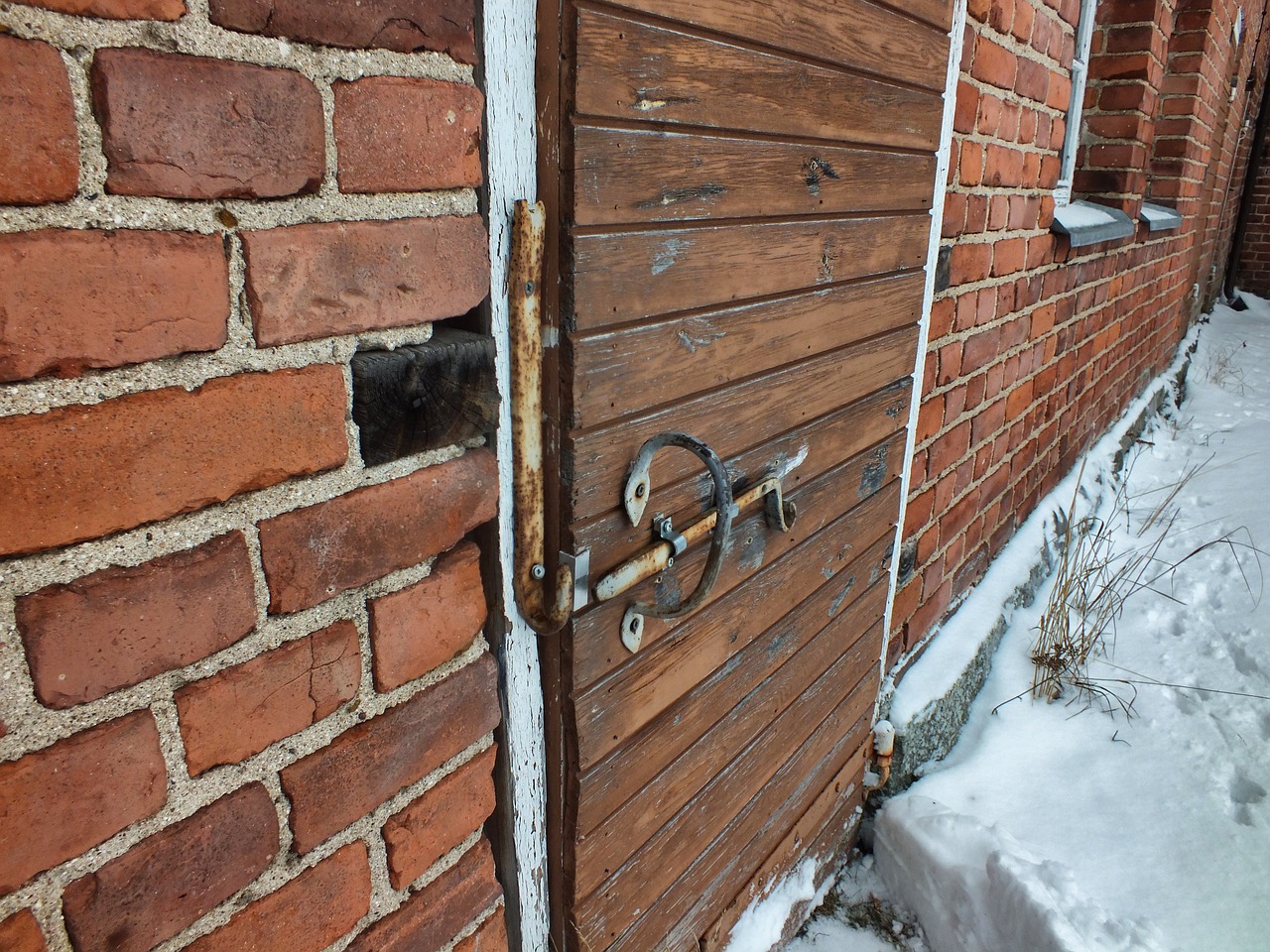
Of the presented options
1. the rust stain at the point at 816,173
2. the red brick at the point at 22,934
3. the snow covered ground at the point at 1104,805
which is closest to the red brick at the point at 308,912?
the red brick at the point at 22,934

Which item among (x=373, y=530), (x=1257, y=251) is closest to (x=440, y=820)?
(x=373, y=530)

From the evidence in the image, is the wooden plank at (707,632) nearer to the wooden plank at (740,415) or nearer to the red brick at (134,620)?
the wooden plank at (740,415)

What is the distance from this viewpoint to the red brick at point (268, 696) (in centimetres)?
69

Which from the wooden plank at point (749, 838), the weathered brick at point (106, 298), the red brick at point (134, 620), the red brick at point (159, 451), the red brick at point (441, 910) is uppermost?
the weathered brick at point (106, 298)

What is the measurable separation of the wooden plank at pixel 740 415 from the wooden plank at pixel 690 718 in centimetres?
32

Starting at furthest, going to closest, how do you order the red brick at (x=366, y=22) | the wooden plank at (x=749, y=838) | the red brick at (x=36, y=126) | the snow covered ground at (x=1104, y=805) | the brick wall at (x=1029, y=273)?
the brick wall at (x=1029, y=273) → the snow covered ground at (x=1104, y=805) → the wooden plank at (x=749, y=838) → the red brick at (x=366, y=22) → the red brick at (x=36, y=126)

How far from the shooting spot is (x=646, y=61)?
92 cm

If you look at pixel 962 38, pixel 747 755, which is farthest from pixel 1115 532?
pixel 747 755

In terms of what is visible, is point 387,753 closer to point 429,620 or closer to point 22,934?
point 429,620

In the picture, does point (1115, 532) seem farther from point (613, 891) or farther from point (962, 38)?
point (613, 891)

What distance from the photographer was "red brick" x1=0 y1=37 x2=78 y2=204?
1.68 feet

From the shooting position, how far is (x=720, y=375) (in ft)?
3.79

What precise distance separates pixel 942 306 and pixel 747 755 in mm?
1155

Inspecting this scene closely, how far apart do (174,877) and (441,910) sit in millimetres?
371
